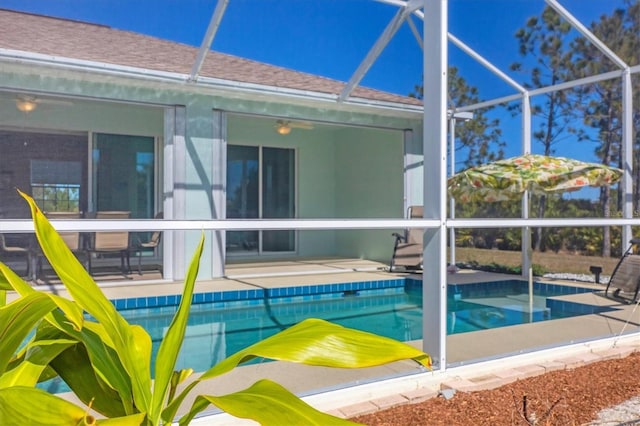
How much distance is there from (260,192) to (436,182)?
7.24 m

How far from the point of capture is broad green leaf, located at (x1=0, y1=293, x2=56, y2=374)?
1008mm

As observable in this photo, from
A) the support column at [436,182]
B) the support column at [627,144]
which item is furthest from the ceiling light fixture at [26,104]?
the support column at [627,144]

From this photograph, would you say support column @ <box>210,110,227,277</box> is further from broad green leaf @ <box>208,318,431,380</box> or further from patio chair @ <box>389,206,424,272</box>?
broad green leaf @ <box>208,318,431,380</box>

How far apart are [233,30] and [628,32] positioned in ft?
20.6

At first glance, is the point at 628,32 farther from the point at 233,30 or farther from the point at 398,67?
the point at 233,30

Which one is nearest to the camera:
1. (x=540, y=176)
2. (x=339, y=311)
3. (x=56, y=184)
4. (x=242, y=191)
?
(x=540, y=176)

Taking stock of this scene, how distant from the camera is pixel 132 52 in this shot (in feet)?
24.9

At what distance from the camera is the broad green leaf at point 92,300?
1005 millimetres

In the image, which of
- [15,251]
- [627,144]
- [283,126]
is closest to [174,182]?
[15,251]

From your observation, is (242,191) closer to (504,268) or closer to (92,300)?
(504,268)

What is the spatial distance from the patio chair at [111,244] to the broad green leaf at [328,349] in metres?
6.41

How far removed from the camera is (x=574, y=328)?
4340 mm

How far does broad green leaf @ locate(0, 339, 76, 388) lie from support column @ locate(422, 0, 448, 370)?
240 cm

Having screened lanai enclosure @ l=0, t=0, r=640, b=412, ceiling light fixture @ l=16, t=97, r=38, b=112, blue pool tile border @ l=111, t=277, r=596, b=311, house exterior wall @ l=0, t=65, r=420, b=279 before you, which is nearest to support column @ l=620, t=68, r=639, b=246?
screened lanai enclosure @ l=0, t=0, r=640, b=412
